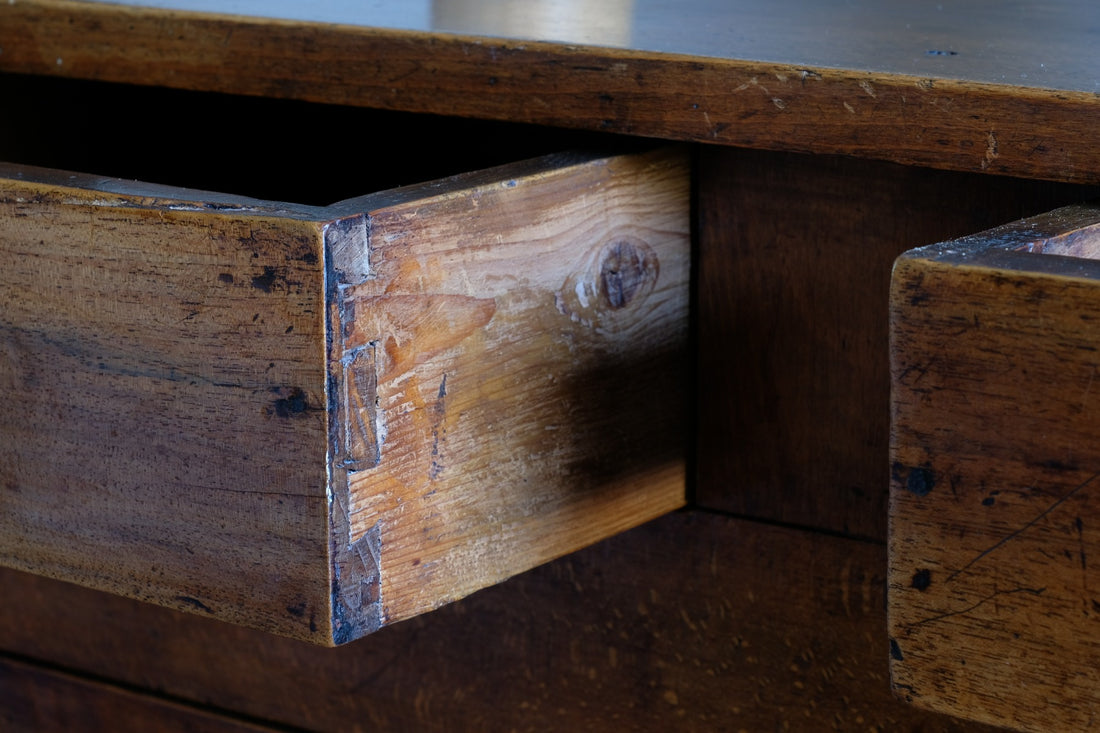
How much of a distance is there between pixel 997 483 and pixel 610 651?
0.45 metres

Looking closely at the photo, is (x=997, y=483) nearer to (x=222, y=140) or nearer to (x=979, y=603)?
(x=979, y=603)

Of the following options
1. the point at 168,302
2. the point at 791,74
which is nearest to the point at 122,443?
the point at 168,302

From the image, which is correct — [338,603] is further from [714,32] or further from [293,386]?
[714,32]

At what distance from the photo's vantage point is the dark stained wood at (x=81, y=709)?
3.47 feet

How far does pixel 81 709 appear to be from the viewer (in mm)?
1110

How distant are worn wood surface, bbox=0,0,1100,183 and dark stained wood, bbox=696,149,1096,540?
7 centimetres

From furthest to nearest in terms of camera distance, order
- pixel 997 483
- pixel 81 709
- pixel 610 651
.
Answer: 1. pixel 81 709
2. pixel 610 651
3. pixel 997 483

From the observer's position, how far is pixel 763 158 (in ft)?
2.30

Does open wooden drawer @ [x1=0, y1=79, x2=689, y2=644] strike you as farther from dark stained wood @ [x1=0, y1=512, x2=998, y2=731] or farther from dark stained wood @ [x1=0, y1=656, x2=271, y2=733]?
dark stained wood @ [x1=0, y1=656, x2=271, y2=733]

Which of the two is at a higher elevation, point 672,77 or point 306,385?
point 672,77

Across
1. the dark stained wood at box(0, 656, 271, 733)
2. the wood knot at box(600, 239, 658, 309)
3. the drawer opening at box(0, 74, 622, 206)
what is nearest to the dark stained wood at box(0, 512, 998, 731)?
the dark stained wood at box(0, 656, 271, 733)

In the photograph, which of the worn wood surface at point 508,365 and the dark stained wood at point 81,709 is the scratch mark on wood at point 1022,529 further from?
the dark stained wood at point 81,709

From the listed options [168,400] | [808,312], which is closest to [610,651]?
[808,312]

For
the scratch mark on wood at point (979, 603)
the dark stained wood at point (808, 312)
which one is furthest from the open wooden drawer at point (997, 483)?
the dark stained wood at point (808, 312)
